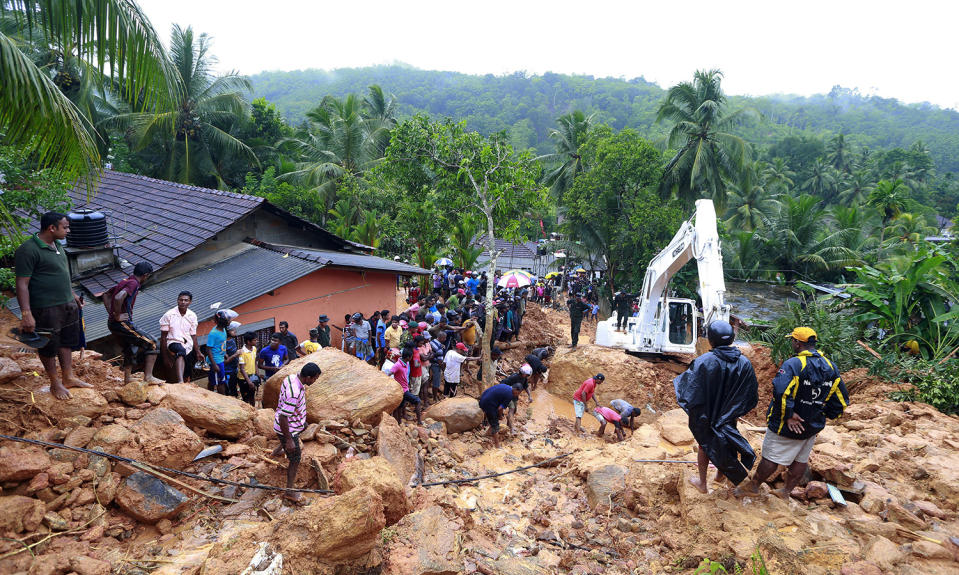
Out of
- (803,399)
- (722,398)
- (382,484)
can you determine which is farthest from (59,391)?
(803,399)

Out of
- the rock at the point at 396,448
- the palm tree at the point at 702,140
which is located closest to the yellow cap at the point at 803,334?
the rock at the point at 396,448

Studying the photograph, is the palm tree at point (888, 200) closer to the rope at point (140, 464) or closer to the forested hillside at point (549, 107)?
the forested hillside at point (549, 107)

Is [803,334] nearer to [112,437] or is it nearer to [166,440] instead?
[166,440]

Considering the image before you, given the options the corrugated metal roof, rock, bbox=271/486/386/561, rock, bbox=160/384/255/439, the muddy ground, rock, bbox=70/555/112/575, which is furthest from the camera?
the corrugated metal roof

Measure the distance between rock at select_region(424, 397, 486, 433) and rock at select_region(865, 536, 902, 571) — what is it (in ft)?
17.7

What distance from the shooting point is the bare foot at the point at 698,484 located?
4.71m

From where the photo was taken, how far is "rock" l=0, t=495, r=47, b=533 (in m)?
3.59

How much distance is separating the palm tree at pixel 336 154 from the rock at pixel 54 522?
17010 millimetres

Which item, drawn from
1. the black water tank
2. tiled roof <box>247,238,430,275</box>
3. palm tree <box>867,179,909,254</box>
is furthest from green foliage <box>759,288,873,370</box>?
palm tree <box>867,179,909,254</box>

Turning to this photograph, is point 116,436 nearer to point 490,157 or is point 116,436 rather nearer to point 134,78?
point 134,78

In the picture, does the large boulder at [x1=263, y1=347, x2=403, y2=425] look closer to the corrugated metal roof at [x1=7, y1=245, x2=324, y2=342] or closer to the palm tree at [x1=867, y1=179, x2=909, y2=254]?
the corrugated metal roof at [x1=7, y1=245, x2=324, y2=342]

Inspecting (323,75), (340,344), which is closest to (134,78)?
(340,344)

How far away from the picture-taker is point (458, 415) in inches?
319

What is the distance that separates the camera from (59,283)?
438 centimetres
